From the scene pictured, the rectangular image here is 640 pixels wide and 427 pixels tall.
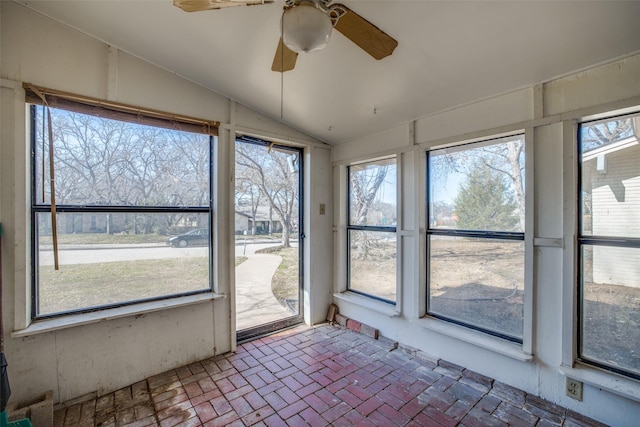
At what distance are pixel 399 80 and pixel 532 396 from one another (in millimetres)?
2523

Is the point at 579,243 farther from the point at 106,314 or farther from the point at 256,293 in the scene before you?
the point at 106,314

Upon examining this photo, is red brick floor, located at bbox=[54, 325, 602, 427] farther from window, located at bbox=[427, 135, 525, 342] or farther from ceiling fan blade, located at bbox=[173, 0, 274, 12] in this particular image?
ceiling fan blade, located at bbox=[173, 0, 274, 12]

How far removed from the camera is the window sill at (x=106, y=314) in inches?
77.4

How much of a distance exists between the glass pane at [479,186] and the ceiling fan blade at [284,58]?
1598 mm

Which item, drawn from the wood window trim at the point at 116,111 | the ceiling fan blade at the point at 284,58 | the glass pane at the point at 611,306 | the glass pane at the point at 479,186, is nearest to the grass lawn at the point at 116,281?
the wood window trim at the point at 116,111

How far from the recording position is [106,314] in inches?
87.3

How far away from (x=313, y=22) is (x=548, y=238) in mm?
2068

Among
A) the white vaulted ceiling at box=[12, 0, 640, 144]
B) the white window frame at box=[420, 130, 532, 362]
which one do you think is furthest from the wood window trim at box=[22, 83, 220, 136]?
the white window frame at box=[420, 130, 532, 362]

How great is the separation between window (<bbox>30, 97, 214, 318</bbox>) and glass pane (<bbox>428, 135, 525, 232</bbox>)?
2.20 meters

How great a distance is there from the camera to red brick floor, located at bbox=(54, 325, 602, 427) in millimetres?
1890

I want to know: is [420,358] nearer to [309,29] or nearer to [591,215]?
[591,215]

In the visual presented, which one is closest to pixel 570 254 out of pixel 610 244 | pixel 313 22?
pixel 610 244

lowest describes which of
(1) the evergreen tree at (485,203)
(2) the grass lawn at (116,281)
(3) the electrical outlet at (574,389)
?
(3) the electrical outlet at (574,389)

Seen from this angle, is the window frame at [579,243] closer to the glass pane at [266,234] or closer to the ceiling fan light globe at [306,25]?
the ceiling fan light globe at [306,25]
